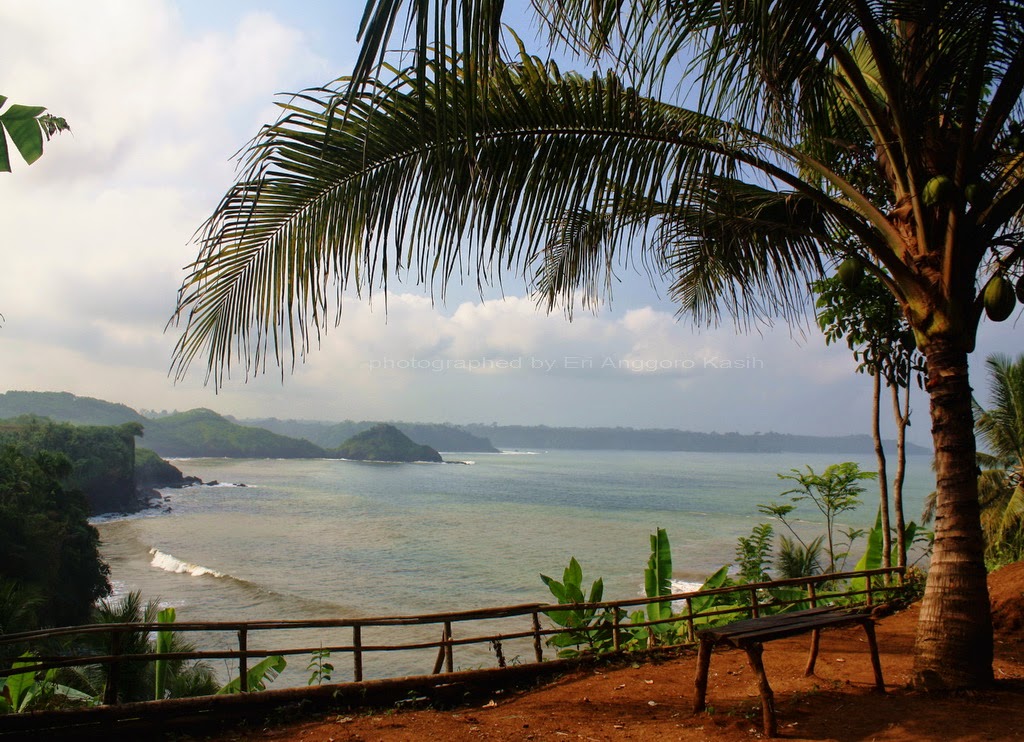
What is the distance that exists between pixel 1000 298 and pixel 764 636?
1.97m

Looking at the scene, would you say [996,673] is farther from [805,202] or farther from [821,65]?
[821,65]

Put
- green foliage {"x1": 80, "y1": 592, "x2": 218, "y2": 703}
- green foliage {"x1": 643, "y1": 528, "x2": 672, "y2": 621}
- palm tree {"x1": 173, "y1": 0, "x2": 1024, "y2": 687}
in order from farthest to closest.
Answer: green foliage {"x1": 643, "y1": 528, "x2": 672, "y2": 621} → green foliage {"x1": 80, "y1": 592, "x2": 218, "y2": 703} → palm tree {"x1": 173, "y1": 0, "x2": 1024, "y2": 687}

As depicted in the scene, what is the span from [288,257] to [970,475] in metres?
3.31

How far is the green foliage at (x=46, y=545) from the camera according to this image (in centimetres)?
2194

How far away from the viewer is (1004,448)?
630 inches

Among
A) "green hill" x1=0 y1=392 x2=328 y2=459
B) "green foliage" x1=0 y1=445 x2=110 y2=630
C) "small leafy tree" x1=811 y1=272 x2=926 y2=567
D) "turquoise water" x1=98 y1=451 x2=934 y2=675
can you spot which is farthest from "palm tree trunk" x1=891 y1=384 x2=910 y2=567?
"green hill" x1=0 y1=392 x2=328 y2=459

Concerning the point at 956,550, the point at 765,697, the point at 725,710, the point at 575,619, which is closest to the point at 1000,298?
the point at 956,550

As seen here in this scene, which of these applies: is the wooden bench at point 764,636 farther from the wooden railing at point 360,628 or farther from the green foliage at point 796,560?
the green foliage at point 796,560

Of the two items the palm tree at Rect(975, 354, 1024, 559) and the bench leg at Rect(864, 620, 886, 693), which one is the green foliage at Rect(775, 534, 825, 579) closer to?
the palm tree at Rect(975, 354, 1024, 559)

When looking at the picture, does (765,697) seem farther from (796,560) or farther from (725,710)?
(796,560)

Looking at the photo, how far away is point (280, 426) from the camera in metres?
192

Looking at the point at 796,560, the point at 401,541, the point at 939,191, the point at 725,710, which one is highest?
the point at 939,191

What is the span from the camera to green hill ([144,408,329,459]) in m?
120

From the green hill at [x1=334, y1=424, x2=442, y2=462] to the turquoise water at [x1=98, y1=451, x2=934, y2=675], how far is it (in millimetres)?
43870
